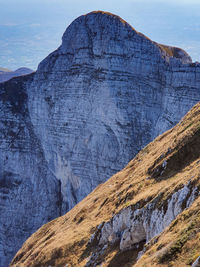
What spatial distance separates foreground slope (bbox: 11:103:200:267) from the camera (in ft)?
42.1

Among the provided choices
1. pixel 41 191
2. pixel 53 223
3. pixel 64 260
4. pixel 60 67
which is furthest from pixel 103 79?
pixel 64 260

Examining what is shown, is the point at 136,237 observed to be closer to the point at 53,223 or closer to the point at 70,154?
the point at 53,223

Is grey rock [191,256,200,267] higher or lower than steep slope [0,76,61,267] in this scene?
higher

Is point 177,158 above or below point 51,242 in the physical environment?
above

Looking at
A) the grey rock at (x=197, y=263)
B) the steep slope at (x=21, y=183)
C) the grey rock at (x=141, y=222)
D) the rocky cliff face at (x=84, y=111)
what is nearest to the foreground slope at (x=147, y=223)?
the grey rock at (x=141, y=222)

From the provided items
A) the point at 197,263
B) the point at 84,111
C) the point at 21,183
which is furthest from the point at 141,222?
the point at 21,183

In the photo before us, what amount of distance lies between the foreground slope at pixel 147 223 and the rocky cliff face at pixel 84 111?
25012 millimetres

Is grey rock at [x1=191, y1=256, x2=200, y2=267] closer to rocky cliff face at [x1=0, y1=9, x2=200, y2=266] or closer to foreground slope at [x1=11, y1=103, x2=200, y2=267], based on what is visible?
foreground slope at [x1=11, y1=103, x2=200, y2=267]

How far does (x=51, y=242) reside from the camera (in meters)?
25.9

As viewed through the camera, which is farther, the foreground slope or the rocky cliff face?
the rocky cliff face

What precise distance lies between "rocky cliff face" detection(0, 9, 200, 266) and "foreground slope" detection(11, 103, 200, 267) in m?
25.0

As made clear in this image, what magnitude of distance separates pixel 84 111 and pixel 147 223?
38.2 meters

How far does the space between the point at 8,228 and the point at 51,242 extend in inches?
1467

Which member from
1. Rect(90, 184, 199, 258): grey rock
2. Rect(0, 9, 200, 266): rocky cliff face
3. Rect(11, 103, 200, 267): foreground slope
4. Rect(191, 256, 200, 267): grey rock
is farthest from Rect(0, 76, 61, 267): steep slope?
Rect(191, 256, 200, 267): grey rock
